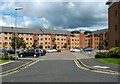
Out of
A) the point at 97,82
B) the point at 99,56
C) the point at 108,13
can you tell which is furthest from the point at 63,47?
the point at 97,82

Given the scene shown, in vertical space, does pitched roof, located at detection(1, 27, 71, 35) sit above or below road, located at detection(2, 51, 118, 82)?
above

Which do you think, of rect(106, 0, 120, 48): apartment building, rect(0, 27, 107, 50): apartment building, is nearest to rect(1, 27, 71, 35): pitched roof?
rect(0, 27, 107, 50): apartment building

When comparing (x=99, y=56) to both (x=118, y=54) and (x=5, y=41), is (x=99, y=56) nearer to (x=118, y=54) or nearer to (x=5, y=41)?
(x=118, y=54)

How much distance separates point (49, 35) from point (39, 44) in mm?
13534

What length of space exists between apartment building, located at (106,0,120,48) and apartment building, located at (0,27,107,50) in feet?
285

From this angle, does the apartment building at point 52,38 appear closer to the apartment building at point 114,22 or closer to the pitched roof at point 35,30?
the pitched roof at point 35,30

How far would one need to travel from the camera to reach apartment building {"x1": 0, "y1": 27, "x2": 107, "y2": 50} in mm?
159525

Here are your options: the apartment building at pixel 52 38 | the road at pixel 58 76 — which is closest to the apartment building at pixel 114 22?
the road at pixel 58 76

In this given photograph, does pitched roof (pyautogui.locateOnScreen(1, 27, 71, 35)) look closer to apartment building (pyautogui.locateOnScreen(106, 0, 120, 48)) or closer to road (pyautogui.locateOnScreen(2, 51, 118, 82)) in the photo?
apartment building (pyautogui.locateOnScreen(106, 0, 120, 48))

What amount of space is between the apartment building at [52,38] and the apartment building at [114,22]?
86.8 meters

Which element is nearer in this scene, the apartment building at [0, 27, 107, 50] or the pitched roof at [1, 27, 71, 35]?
the pitched roof at [1, 27, 71, 35]

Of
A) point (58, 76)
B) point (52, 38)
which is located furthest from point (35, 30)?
point (58, 76)

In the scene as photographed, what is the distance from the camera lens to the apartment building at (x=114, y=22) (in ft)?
208

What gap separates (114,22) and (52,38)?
4396 inches
